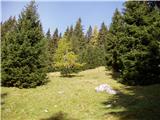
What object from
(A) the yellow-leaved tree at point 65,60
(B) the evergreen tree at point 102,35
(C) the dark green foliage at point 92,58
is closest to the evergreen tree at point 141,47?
(A) the yellow-leaved tree at point 65,60

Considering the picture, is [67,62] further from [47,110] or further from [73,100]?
[47,110]

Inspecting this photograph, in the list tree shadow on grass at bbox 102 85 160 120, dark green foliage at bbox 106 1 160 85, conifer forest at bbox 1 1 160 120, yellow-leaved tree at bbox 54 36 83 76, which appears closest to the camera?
tree shadow on grass at bbox 102 85 160 120

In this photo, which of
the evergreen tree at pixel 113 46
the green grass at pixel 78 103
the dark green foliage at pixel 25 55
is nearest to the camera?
the green grass at pixel 78 103

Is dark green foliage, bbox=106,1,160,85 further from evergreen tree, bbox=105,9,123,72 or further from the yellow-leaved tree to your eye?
the yellow-leaved tree

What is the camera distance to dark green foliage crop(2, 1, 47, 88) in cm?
3703

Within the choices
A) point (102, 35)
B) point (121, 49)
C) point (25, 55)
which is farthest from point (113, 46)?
point (102, 35)

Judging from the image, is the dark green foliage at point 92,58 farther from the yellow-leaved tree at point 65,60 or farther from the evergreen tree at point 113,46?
the evergreen tree at point 113,46

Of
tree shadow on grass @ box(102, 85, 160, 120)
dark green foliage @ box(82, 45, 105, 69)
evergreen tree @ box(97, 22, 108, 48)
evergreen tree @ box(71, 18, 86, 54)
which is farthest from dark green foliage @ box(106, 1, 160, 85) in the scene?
evergreen tree @ box(97, 22, 108, 48)

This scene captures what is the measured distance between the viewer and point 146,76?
39.0 metres

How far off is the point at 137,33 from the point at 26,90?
52.8ft

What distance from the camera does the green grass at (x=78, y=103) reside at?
23531 mm

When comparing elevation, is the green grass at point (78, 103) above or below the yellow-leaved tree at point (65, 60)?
below

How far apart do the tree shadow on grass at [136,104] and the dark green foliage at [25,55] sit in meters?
11.0

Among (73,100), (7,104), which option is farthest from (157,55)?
(7,104)
